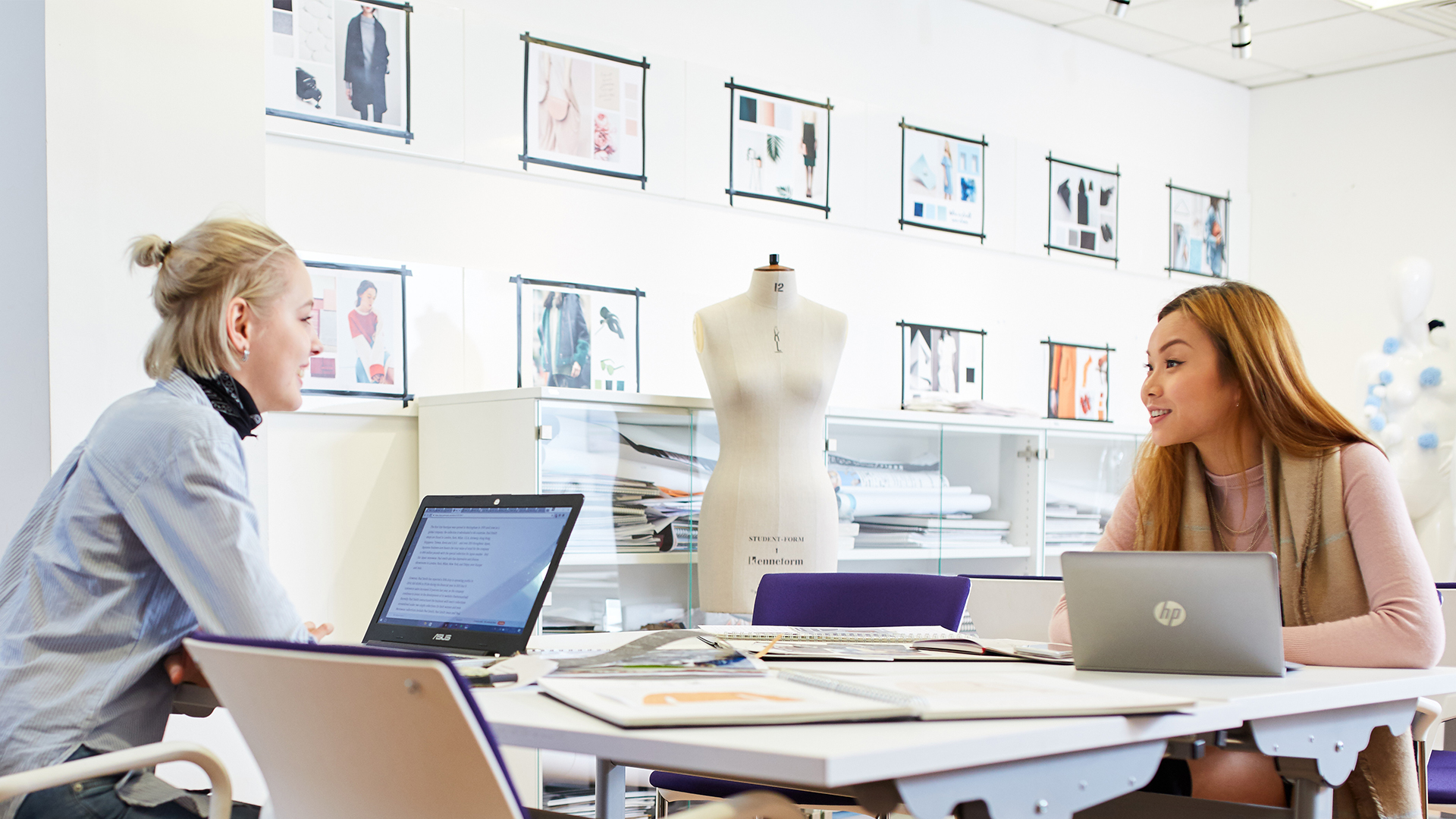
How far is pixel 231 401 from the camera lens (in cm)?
174

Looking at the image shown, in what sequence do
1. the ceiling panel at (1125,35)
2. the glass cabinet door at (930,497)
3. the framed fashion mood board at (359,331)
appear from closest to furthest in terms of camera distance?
the framed fashion mood board at (359,331)
the glass cabinet door at (930,497)
the ceiling panel at (1125,35)

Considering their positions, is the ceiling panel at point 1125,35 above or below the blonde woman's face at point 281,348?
above

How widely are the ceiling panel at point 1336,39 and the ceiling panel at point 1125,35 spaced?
366mm

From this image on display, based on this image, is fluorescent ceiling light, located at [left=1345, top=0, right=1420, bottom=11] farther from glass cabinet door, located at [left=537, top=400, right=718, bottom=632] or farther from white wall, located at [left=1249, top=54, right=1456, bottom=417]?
glass cabinet door, located at [left=537, top=400, right=718, bottom=632]

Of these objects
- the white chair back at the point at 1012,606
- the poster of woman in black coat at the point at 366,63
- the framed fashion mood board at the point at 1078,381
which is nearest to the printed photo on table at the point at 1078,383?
the framed fashion mood board at the point at 1078,381

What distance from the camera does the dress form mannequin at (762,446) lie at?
10.5 ft

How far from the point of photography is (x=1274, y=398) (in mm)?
1968

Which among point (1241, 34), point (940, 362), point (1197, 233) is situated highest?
point (1241, 34)

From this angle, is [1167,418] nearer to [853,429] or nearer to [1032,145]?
[853,429]

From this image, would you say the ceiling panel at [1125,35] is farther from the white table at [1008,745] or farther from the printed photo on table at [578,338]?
the white table at [1008,745]

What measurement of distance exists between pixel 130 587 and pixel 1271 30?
5.15 m

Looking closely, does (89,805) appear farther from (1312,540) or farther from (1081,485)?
(1081,485)

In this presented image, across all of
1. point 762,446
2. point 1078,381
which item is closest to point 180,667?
point 762,446

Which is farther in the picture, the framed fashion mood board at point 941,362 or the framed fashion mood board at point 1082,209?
the framed fashion mood board at point 1082,209
